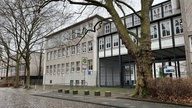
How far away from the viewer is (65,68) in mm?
38500

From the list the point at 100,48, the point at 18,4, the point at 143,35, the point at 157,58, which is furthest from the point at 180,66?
the point at 18,4

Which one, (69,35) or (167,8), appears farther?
(167,8)

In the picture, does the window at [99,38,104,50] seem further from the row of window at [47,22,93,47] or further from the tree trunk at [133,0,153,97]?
the tree trunk at [133,0,153,97]

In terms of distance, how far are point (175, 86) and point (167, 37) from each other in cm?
1290

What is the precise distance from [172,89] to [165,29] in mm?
13786

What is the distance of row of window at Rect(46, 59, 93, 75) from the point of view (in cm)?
3294

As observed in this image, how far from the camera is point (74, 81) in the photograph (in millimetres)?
35281

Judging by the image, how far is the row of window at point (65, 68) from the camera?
32938 mm

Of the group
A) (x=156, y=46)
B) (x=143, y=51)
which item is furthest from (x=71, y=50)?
(x=143, y=51)

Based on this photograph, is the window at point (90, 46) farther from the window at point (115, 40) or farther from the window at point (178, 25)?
the window at point (178, 25)

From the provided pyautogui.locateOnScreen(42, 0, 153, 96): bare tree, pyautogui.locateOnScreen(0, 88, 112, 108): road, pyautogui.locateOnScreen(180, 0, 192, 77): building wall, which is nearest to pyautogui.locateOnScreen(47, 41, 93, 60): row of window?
pyautogui.locateOnScreen(180, 0, 192, 77): building wall

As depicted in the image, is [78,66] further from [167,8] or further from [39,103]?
[39,103]

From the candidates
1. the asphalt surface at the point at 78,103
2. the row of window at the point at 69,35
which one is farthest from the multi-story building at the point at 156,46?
the asphalt surface at the point at 78,103

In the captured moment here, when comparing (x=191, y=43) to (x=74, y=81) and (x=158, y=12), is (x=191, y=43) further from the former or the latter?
(x=74, y=81)
